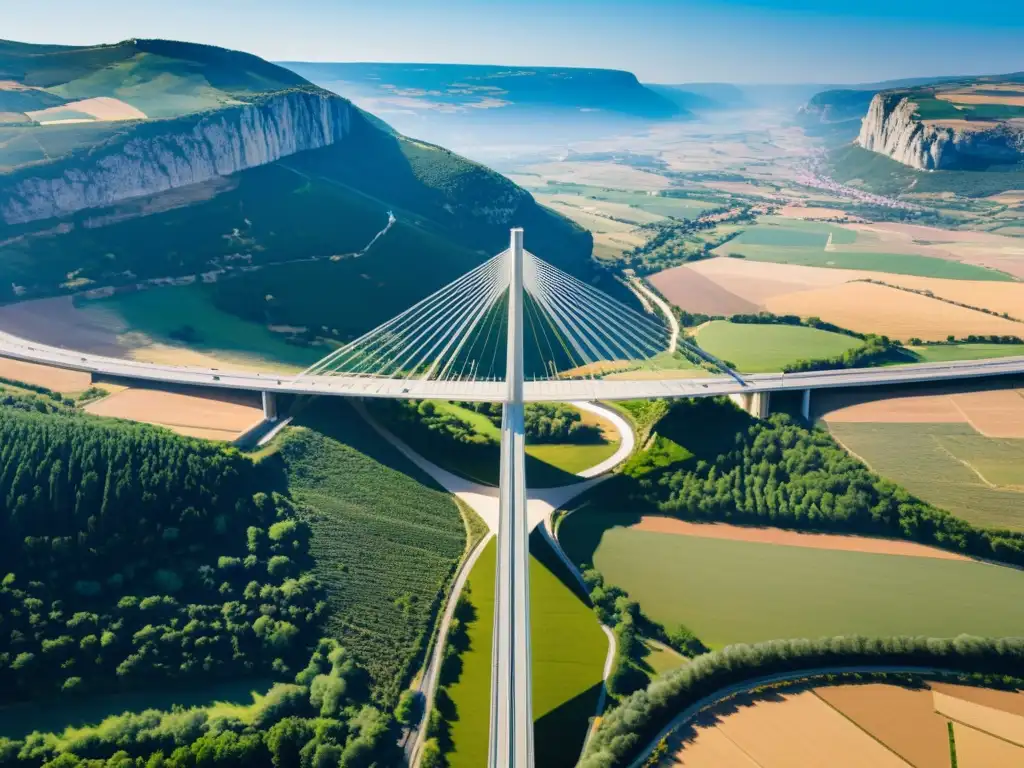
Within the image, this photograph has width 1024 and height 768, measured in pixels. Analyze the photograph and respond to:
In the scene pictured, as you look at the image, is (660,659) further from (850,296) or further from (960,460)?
Answer: (850,296)

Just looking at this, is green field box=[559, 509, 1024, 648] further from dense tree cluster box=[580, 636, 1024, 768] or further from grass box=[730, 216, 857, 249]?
grass box=[730, 216, 857, 249]

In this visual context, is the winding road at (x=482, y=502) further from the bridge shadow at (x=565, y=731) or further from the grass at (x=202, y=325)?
the grass at (x=202, y=325)

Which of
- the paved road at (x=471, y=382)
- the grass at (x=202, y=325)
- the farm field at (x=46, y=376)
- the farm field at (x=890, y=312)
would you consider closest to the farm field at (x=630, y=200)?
the farm field at (x=890, y=312)

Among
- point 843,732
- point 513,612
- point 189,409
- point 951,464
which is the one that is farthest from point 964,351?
point 189,409

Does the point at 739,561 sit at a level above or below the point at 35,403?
below

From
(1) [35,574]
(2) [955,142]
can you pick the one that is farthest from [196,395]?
(2) [955,142]

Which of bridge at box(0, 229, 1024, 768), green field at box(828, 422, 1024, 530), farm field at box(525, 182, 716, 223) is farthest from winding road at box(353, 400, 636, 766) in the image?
farm field at box(525, 182, 716, 223)

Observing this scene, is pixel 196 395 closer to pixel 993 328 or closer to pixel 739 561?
pixel 739 561
